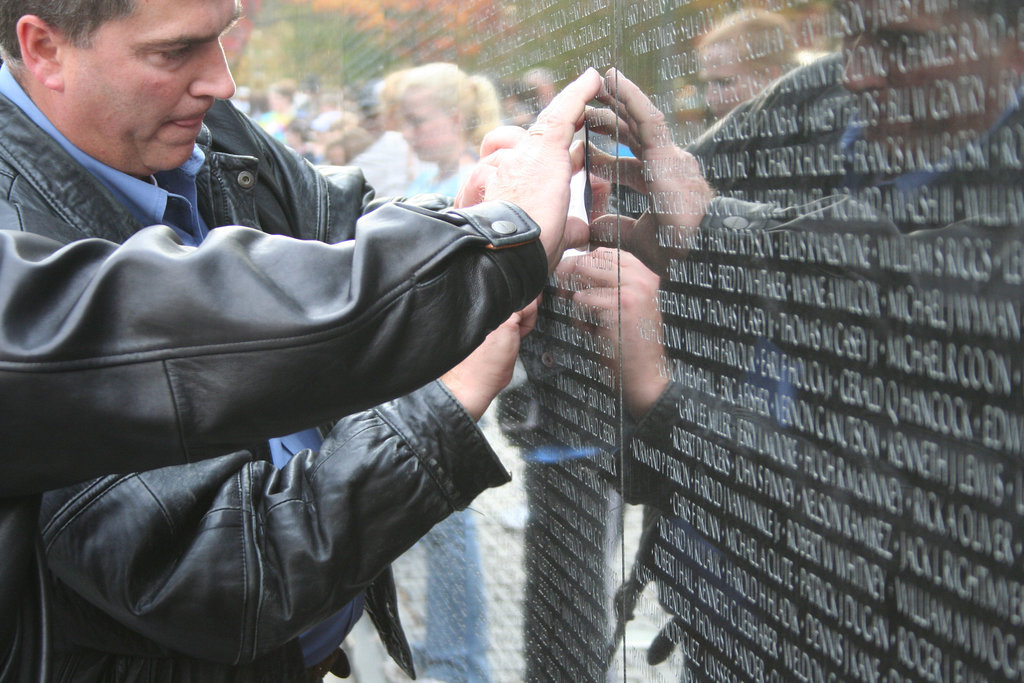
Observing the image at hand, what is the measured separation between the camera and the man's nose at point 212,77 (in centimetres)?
181

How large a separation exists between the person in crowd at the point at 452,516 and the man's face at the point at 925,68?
1.41 m

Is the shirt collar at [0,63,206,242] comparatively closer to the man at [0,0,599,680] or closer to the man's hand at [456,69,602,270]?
the man at [0,0,599,680]

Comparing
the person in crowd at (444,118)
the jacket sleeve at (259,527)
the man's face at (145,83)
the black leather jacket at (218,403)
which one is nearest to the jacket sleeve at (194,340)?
the black leather jacket at (218,403)

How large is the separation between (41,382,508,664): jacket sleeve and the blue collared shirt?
0.28 metres

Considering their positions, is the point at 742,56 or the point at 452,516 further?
the point at 452,516

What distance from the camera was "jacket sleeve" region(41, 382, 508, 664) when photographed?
1382 millimetres

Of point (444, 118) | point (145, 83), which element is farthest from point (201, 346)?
point (444, 118)

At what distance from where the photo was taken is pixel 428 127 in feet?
10.9

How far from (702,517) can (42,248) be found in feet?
2.93

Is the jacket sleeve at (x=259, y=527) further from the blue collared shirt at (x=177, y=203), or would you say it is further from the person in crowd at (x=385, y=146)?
the person in crowd at (x=385, y=146)

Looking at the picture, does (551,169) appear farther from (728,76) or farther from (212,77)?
(212,77)

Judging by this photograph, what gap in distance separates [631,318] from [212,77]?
2.92 ft

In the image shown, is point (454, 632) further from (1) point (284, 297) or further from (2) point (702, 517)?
(1) point (284, 297)

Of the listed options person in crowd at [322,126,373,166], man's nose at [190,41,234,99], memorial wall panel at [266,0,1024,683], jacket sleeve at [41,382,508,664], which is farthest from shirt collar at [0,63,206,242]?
person in crowd at [322,126,373,166]
